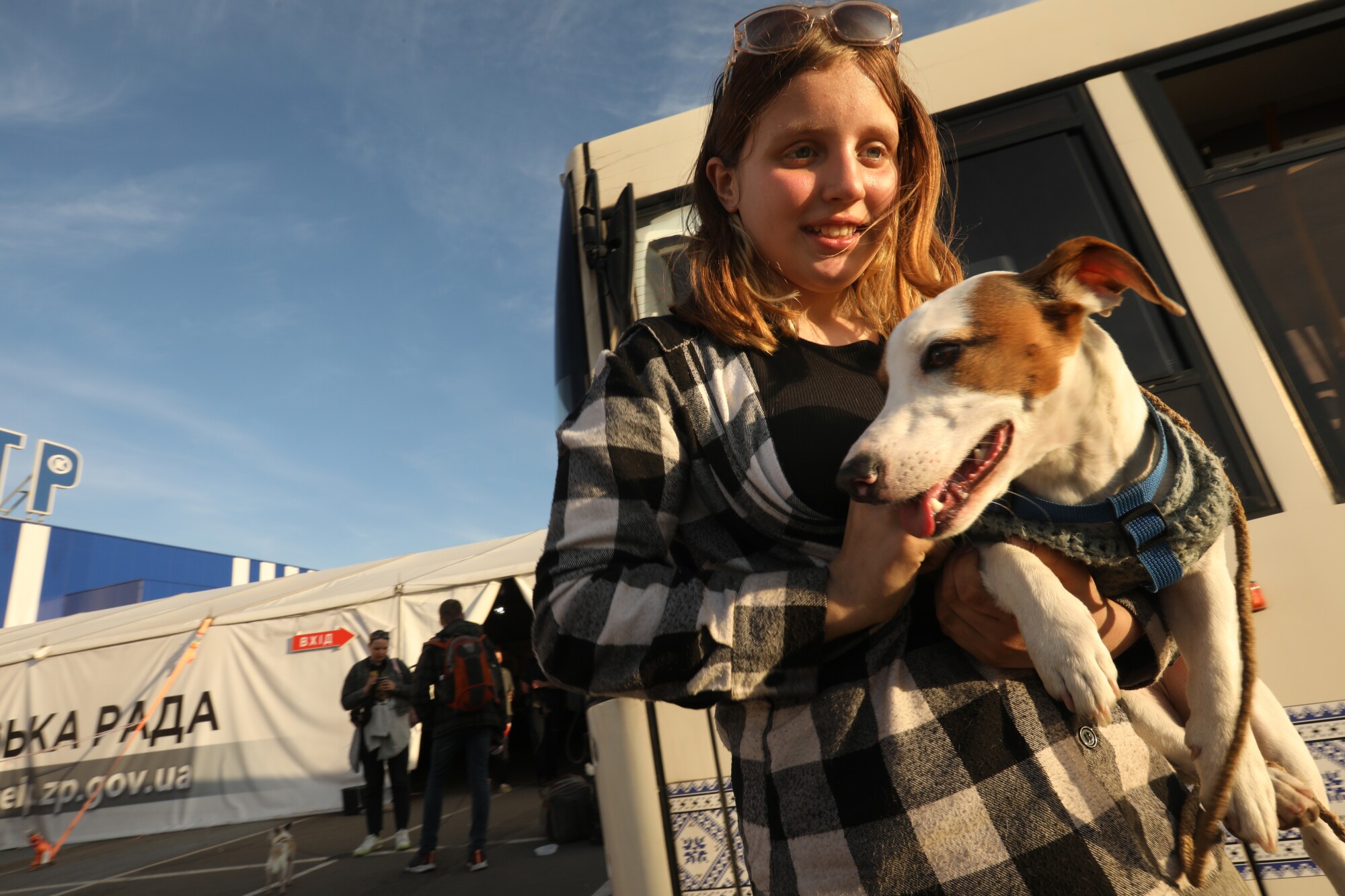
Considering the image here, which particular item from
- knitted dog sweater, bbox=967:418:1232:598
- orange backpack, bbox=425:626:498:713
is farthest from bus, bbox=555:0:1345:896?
orange backpack, bbox=425:626:498:713

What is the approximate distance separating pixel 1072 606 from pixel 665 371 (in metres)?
0.63

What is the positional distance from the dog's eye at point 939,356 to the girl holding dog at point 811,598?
0.09 metres

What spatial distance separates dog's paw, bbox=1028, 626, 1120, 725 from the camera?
94cm

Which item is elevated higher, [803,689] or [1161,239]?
[1161,239]

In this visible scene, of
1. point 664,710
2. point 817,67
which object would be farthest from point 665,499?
point 664,710

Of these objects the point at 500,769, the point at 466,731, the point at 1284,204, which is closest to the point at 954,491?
the point at 1284,204

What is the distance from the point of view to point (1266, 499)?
67.7 inches

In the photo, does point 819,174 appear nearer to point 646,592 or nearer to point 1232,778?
point 646,592

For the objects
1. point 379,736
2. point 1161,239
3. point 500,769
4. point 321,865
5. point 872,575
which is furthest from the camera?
point 500,769

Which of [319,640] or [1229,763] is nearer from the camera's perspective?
[1229,763]

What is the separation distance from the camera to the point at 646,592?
94cm

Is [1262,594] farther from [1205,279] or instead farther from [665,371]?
[665,371]

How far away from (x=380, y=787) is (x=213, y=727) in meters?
4.52

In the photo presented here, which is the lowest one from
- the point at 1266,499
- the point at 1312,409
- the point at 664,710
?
the point at 664,710
